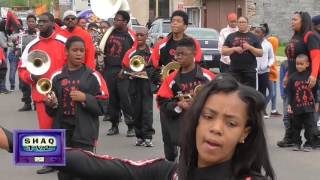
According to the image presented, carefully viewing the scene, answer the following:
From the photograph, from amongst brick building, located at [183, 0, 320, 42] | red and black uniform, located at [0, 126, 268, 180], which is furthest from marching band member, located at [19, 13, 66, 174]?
brick building, located at [183, 0, 320, 42]

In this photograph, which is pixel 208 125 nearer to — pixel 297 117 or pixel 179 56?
pixel 179 56

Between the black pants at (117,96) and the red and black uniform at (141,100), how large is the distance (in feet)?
1.03

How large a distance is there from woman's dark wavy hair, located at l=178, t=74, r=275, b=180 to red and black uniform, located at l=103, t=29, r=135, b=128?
7.44m

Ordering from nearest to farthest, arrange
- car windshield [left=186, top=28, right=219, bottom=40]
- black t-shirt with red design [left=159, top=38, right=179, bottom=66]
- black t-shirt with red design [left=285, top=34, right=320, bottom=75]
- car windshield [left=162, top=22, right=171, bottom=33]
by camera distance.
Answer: black t-shirt with red design [left=159, top=38, right=179, bottom=66]
black t-shirt with red design [left=285, top=34, right=320, bottom=75]
car windshield [left=186, top=28, right=219, bottom=40]
car windshield [left=162, top=22, right=171, bottom=33]

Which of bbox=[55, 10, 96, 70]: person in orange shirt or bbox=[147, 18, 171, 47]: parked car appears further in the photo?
bbox=[147, 18, 171, 47]: parked car

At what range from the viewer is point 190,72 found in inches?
233

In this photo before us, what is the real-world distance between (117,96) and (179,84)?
400cm

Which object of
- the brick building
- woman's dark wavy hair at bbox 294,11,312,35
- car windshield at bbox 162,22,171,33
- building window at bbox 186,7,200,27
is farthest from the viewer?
building window at bbox 186,7,200,27

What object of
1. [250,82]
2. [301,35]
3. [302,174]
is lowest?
[302,174]

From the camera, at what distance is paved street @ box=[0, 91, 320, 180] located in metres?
7.30

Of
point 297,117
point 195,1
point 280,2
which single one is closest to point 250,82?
point 297,117

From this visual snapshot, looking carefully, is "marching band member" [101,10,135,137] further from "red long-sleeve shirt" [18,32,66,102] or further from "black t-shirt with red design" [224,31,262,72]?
"red long-sleeve shirt" [18,32,66,102]

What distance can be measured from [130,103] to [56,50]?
106 inches

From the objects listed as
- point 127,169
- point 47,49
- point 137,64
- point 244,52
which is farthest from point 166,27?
point 127,169
